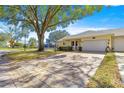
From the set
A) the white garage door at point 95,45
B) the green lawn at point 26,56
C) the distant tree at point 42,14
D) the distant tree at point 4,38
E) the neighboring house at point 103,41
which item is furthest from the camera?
Answer: the distant tree at point 4,38

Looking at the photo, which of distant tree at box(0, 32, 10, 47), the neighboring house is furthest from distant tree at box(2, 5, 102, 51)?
distant tree at box(0, 32, 10, 47)

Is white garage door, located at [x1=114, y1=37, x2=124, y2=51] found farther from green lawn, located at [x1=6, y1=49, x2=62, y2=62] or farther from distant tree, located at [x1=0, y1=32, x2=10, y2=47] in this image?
distant tree, located at [x1=0, y1=32, x2=10, y2=47]

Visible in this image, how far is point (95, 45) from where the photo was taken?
23484mm

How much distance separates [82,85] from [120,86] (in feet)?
3.87

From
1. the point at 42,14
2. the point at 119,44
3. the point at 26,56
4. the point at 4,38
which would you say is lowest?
the point at 26,56

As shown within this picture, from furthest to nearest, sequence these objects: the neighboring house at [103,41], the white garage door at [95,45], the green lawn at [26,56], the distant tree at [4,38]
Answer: the distant tree at [4,38]
the white garage door at [95,45]
the neighboring house at [103,41]
the green lawn at [26,56]

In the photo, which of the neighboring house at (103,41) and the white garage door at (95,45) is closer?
the neighboring house at (103,41)

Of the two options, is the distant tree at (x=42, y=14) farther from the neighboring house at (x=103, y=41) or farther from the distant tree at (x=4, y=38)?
the distant tree at (x=4, y=38)

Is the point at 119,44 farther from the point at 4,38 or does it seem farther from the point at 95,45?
the point at 4,38

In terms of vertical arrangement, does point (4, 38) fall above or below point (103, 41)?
above

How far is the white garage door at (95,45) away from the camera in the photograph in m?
22.2

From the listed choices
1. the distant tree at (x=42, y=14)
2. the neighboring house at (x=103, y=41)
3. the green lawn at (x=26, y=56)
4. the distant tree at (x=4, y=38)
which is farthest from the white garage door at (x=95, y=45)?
the distant tree at (x=4, y=38)

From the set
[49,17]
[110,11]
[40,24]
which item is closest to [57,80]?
[110,11]

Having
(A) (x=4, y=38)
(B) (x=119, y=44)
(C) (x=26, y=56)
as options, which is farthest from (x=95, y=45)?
(A) (x=4, y=38)
